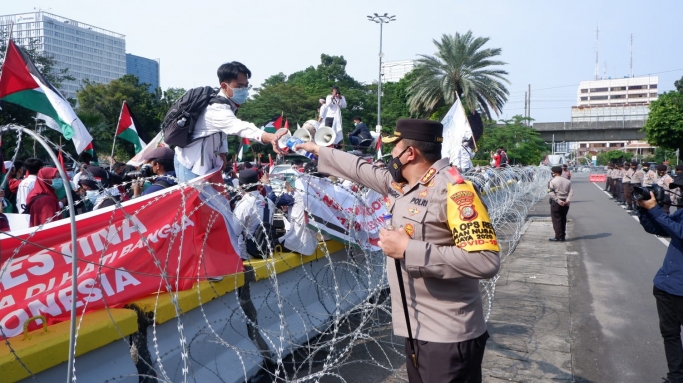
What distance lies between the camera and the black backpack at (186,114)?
14.1 ft

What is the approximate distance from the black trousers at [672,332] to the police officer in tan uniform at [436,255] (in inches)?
104

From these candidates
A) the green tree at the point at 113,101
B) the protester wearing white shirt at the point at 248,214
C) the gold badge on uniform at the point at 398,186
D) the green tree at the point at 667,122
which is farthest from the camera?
the green tree at the point at 113,101

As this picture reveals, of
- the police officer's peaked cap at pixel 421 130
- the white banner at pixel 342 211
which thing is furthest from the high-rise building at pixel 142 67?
the police officer's peaked cap at pixel 421 130

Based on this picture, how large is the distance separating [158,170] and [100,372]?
2317mm

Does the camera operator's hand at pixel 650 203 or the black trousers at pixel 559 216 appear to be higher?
the camera operator's hand at pixel 650 203

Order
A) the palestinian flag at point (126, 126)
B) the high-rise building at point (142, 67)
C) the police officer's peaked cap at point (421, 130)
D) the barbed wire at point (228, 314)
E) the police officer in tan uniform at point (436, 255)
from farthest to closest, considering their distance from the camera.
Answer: the high-rise building at point (142, 67), the palestinian flag at point (126, 126), the barbed wire at point (228, 314), the police officer's peaked cap at point (421, 130), the police officer in tan uniform at point (436, 255)

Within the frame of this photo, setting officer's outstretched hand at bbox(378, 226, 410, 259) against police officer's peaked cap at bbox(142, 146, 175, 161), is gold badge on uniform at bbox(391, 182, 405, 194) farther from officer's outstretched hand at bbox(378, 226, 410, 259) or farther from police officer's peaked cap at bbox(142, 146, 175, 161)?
police officer's peaked cap at bbox(142, 146, 175, 161)

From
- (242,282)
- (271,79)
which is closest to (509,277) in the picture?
(242,282)

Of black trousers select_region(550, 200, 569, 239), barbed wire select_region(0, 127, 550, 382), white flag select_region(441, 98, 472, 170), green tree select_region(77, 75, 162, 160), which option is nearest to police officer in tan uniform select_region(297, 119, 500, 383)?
barbed wire select_region(0, 127, 550, 382)

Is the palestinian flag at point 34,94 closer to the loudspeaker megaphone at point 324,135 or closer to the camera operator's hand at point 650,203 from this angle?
the loudspeaker megaphone at point 324,135

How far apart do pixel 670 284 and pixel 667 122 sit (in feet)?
121

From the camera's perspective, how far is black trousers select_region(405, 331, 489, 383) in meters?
2.65

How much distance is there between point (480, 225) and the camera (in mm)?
2449

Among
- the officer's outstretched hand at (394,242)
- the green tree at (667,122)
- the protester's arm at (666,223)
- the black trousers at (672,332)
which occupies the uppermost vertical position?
the green tree at (667,122)
